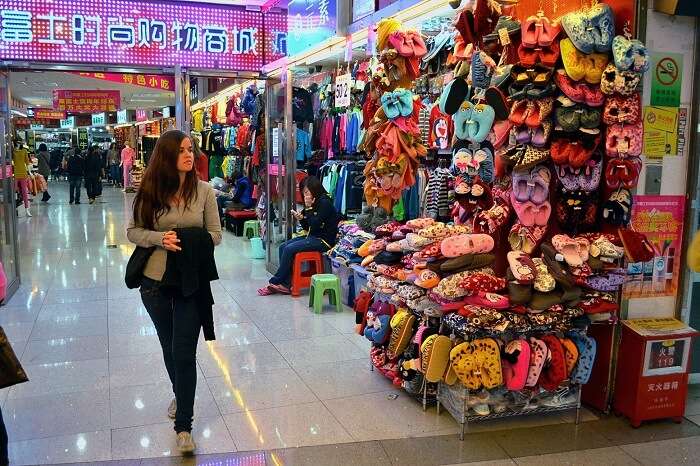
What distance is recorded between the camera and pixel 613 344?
11.5 feet

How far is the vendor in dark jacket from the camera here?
6328 millimetres

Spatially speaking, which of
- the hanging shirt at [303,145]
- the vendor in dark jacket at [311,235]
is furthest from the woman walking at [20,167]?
the vendor in dark jacket at [311,235]

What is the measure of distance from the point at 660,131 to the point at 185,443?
114 inches

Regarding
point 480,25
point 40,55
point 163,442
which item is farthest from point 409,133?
point 40,55

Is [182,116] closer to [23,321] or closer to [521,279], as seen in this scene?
[23,321]

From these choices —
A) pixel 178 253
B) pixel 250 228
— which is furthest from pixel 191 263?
pixel 250 228

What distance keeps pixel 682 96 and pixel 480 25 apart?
45.8 inches

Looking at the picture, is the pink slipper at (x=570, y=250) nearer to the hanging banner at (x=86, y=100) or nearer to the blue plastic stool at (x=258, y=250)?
the blue plastic stool at (x=258, y=250)

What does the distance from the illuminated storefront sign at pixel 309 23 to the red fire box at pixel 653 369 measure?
374 centimetres

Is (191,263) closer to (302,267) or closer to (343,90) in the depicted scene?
(302,267)

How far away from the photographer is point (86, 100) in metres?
18.0

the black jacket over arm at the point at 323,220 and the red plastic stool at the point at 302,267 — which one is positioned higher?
the black jacket over arm at the point at 323,220

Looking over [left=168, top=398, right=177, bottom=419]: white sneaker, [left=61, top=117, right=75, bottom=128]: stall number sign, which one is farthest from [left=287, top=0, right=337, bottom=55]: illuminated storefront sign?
[left=61, top=117, right=75, bottom=128]: stall number sign

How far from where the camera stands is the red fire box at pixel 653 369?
3.36 meters
